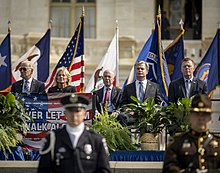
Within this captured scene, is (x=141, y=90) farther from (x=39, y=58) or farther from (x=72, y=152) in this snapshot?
(x=39, y=58)

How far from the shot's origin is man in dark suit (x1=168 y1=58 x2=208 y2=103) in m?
14.2

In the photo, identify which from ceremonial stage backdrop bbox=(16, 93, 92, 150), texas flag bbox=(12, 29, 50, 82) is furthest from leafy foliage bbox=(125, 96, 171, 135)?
texas flag bbox=(12, 29, 50, 82)

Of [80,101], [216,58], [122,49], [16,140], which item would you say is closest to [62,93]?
[16,140]

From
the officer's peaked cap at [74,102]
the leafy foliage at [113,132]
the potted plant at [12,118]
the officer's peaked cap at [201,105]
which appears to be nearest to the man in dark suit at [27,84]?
the potted plant at [12,118]

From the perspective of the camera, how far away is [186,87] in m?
14.3

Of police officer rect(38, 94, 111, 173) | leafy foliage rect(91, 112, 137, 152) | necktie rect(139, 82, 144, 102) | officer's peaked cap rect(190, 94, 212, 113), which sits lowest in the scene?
leafy foliage rect(91, 112, 137, 152)

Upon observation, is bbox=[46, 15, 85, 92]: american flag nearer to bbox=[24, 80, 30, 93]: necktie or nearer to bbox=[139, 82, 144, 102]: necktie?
bbox=[24, 80, 30, 93]: necktie

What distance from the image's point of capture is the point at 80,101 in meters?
8.91

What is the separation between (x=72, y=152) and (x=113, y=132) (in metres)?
4.31

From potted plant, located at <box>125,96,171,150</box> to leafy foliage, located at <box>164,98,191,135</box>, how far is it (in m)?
0.10

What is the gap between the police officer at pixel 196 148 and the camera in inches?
347

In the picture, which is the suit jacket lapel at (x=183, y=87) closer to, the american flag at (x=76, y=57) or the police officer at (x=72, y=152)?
the american flag at (x=76, y=57)

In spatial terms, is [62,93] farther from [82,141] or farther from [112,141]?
[82,141]

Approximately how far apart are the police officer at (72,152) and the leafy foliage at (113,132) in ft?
13.5
